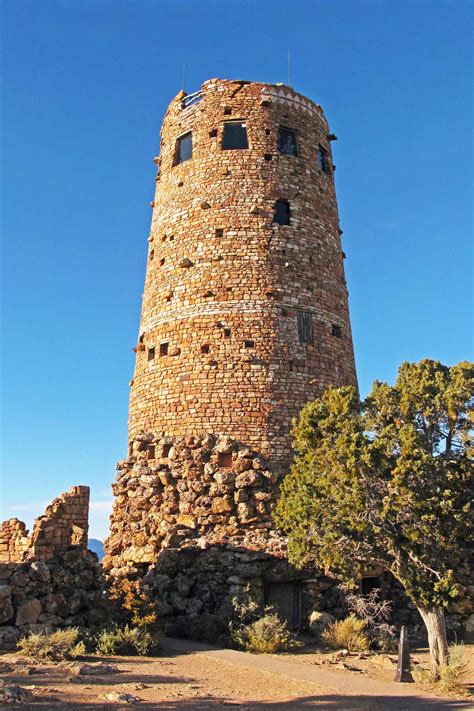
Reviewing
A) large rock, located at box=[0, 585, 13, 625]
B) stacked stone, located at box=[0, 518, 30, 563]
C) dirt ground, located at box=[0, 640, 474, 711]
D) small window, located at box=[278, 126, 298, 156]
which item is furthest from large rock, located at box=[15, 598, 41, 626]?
small window, located at box=[278, 126, 298, 156]

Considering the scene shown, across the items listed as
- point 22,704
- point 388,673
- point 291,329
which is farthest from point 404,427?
point 22,704

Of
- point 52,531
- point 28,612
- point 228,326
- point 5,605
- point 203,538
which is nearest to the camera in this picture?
point 5,605

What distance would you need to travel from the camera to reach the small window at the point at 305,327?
827 inches

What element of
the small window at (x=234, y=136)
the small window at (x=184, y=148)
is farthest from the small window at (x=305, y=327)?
the small window at (x=184, y=148)

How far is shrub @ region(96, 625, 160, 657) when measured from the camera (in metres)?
13.4

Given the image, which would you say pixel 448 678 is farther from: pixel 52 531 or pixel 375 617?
pixel 52 531

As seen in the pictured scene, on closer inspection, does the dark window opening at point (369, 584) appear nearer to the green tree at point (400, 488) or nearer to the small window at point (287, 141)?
the green tree at point (400, 488)

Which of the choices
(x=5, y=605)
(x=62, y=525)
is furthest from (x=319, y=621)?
(x=5, y=605)

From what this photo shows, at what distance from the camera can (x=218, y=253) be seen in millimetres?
21516

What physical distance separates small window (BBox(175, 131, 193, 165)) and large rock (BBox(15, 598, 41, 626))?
54.3ft

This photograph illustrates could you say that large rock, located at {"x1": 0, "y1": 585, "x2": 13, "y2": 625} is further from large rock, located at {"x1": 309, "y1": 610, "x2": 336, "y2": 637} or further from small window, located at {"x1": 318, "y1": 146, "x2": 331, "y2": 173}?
small window, located at {"x1": 318, "y1": 146, "x2": 331, "y2": 173}

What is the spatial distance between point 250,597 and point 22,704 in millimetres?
8484

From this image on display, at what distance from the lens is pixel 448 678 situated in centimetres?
1152

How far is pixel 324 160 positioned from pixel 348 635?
1730 cm
